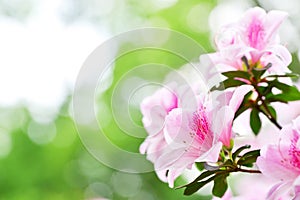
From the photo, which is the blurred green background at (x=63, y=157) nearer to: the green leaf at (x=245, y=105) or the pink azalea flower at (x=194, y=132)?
the green leaf at (x=245, y=105)

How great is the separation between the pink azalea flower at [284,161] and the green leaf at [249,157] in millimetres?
82

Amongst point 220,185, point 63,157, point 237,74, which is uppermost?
point 237,74

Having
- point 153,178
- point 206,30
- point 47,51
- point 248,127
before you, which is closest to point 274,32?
point 248,127

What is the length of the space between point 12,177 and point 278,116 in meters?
2.02

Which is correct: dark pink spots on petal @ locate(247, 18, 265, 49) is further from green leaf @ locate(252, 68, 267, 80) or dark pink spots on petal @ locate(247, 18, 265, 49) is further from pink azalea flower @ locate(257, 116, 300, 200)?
pink azalea flower @ locate(257, 116, 300, 200)

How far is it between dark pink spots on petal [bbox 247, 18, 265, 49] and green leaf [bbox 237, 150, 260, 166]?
173mm

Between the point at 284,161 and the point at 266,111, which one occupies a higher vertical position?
the point at 284,161

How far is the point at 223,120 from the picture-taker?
804 millimetres

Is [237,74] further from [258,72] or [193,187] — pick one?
[193,187]

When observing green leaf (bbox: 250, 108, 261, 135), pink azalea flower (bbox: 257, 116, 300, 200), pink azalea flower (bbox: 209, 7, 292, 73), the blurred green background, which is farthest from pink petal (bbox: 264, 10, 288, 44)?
the blurred green background

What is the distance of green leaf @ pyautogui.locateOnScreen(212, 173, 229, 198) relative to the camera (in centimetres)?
87

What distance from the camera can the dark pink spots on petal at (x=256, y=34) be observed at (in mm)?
934

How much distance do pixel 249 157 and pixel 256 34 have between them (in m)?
0.19

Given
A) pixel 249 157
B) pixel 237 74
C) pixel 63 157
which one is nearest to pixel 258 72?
pixel 237 74
